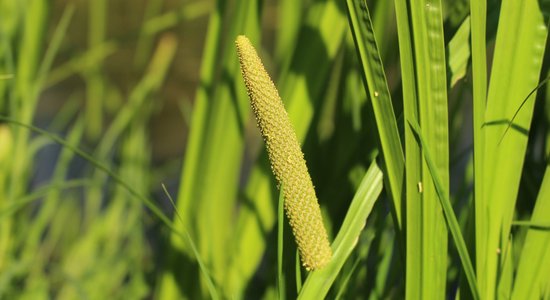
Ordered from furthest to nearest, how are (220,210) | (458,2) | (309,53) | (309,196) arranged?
(220,210) → (309,53) → (458,2) → (309,196)

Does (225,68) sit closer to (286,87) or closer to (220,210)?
(286,87)

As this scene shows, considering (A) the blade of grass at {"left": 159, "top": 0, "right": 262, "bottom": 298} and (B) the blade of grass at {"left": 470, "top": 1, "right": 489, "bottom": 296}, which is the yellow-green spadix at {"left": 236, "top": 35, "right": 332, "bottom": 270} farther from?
(A) the blade of grass at {"left": 159, "top": 0, "right": 262, "bottom": 298}

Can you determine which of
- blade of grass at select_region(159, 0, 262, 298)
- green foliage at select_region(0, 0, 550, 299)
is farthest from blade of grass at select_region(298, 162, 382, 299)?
blade of grass at select_region(159, 0, 262, 298)

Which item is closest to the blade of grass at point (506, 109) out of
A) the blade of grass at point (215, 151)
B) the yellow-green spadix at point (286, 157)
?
the yellow-green spadix at point (286, 157)

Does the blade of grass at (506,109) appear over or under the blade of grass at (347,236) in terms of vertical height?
over

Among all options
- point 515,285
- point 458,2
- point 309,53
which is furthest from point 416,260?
point 309,53

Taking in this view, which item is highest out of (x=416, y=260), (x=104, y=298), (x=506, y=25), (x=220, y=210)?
(x=506, y=25)

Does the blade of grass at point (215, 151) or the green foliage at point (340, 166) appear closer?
the green foliage at point (340, 166)

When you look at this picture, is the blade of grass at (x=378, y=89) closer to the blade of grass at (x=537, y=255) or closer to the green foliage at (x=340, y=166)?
the green foliage at (x=340, y=166)
